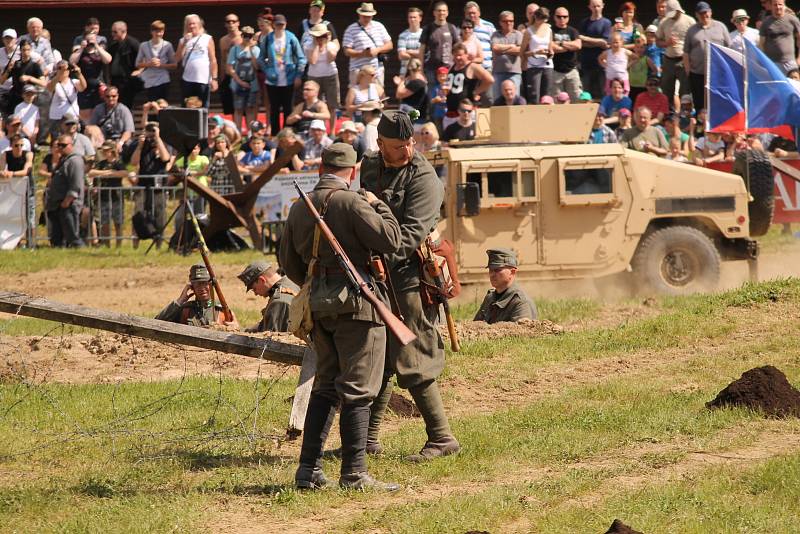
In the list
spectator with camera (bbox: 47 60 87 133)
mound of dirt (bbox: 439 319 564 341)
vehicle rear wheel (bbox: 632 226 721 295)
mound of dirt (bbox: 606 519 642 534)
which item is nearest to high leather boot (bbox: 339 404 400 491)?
mound of dirt (bbox: 606 519 642 534)

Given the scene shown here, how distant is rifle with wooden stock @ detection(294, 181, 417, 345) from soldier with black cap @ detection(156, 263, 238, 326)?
20.5 ft

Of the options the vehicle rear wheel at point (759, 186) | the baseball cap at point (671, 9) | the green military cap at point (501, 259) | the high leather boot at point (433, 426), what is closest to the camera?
the high leather boot at point (433, 426)

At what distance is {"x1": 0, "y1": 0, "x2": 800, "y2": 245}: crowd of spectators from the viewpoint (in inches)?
871

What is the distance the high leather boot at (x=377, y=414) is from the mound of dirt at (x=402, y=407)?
4.56ft

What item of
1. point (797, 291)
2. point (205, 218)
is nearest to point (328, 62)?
point (205, 218)

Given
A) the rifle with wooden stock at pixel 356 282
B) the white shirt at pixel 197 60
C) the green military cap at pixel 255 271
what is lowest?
the green military cap at pixel 255 271

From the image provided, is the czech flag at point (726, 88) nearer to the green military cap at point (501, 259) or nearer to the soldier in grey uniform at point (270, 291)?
the green military cap at point (501, 259)

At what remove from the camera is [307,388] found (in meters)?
9.22

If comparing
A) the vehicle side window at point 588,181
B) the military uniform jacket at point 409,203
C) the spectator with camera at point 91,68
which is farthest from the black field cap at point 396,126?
the spectator with camera at point 91,68

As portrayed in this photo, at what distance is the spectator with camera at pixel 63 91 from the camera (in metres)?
24.0

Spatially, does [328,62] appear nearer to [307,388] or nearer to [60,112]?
[60,112]

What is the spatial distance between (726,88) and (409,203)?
510 inches

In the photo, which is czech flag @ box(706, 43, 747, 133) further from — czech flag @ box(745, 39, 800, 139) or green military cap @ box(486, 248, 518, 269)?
green military cap @ box(486, 248, 518, 269)

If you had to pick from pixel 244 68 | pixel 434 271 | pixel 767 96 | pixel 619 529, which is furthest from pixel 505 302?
pixel 244 68
